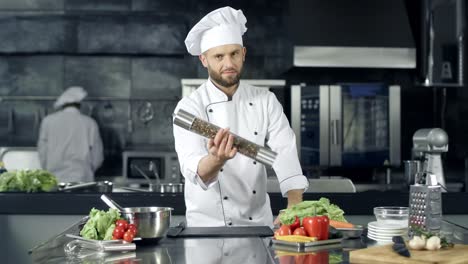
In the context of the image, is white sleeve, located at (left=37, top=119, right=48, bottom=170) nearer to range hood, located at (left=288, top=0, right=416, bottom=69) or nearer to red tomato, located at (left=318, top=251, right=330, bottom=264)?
range hood, located at (left=288, top=0, right=416, bottom=69)

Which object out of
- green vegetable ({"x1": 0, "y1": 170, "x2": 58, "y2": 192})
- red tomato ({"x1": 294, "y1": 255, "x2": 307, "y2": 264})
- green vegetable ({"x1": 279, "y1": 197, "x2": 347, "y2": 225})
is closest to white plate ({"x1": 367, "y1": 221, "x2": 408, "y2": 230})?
green vegetable ({"x1": 279, "y1": 197, "x2": 347, "y2": 225})

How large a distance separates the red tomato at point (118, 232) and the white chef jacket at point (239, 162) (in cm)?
68

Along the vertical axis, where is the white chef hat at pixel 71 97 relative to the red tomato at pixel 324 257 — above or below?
above

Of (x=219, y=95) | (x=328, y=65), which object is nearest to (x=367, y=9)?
(x=328, y=65)

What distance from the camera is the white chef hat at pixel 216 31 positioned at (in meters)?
→ 3.31

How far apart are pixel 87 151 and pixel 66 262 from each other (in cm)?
523

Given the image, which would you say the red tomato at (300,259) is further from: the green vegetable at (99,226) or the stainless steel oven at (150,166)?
the stainless steel oven at (150,166)

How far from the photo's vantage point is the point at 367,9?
285 inches

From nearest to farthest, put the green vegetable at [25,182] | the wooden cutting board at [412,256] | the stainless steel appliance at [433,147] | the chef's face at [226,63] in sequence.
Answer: the wooden cutting board at [412,256], the chef's face at [226,63], the green vegetable at [25,182], the stainless steel appliance at [433,147]

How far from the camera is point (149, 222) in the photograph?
8.53 ft

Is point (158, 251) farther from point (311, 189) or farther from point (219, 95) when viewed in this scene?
point (311, 189)

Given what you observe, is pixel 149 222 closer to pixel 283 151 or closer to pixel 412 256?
pixel 412 256

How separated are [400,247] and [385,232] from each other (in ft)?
1.08

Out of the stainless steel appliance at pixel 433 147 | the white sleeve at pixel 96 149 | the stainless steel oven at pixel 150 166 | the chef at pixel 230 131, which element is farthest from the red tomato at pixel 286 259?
the white sleeve at pixel 96 149
